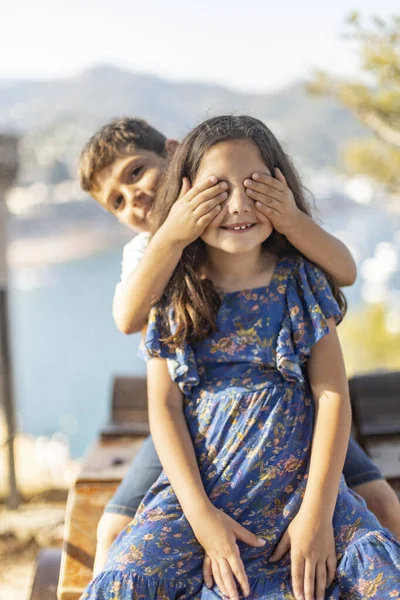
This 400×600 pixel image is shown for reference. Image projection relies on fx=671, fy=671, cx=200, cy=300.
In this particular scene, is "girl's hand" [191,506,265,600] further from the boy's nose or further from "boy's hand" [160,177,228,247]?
the boy's nose

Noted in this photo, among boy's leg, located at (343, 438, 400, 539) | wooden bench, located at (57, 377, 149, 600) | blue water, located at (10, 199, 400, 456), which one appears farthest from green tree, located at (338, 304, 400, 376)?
boy's leg, located at (343, 438, 400, 539)

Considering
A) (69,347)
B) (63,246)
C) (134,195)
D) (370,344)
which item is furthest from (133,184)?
(63,246)

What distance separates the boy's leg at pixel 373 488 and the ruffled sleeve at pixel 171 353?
1.70 ft

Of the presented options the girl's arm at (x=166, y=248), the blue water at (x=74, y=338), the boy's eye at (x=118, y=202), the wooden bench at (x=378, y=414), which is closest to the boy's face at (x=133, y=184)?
the boy's eye at (x=118, y=202)

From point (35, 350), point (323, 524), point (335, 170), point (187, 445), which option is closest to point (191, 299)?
point (187, 445)

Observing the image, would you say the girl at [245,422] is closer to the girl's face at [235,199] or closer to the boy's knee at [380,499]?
the girl's face at [235,199]

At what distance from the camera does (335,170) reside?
7.18 meters

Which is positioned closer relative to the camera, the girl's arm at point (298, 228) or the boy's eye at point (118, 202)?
the girl's arm at point (298, 228)

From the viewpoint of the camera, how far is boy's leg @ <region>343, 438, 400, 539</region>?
160 centimetres

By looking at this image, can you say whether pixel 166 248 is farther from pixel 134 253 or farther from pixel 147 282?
pixel 134 253

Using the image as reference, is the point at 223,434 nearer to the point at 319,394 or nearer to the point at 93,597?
the point at 319,394

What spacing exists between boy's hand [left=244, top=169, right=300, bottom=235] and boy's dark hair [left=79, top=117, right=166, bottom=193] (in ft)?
2.02

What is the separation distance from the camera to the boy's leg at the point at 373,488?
160cm

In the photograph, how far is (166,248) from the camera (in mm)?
1419
